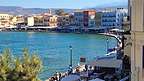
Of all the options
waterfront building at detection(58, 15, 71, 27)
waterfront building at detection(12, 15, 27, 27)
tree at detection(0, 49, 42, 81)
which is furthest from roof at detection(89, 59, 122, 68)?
waterfront building at detection(12, 15, 27, 27)

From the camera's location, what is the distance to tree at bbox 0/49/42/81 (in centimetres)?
938

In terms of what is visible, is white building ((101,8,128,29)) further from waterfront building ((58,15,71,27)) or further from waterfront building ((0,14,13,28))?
waterfront building ((0,14,13,28))

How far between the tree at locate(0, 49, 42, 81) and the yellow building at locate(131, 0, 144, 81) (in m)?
2.75

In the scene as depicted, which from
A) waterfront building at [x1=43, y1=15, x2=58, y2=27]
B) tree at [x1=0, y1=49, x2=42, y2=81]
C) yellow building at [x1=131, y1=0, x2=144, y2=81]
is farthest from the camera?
waterfront building at [x1=43, y1=15, x2=58, y2=27]

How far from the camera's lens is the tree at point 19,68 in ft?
30.8

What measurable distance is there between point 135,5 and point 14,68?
125 inches

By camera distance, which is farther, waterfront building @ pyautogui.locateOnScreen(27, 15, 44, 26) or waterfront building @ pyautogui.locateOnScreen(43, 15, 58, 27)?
waterfront building @ pyautogui.locateOnScreen(27, 15, 44, 26)

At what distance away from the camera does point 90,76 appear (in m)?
20.6

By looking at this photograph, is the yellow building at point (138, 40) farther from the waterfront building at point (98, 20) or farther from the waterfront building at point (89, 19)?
the waterfront building at point (89, 19)

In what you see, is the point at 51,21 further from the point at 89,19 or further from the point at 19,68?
the point at 19,68

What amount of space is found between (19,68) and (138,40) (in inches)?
121

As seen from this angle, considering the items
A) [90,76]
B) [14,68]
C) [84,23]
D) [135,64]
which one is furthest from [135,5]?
[84,23]

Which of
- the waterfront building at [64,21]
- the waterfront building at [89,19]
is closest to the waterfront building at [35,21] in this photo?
the waterfront building at [64,21]

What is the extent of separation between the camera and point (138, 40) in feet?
23.7
